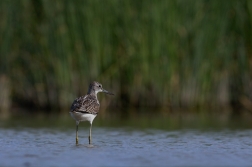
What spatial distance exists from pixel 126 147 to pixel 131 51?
5231mm

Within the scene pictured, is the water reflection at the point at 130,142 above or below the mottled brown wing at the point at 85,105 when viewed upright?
below

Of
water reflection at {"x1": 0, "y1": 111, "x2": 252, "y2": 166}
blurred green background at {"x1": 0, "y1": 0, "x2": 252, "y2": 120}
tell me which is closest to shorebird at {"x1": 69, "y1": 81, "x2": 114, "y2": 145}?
water reflection at {"x1": 0, "y1": 111, "x2": 252, "y2": 166}

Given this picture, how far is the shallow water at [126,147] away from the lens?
6.96 m

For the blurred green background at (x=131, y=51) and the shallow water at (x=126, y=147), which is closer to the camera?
the shallow water at (x=126, y=147)

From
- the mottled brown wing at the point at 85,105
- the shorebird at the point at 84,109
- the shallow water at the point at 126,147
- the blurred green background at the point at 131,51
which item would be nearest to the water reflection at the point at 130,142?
the shallow water at the point at 126,147

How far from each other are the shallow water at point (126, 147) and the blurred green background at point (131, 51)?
2630 mm

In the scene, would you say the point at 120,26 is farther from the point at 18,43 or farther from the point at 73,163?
the point at 73,163

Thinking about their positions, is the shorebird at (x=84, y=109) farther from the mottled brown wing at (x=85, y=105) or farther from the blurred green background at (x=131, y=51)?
the blurred green background at (x=131, y=51)

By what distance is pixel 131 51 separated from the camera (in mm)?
13289

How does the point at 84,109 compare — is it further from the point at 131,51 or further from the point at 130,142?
the point at 131,51

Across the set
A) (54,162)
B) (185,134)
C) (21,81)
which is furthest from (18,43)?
(54,162)

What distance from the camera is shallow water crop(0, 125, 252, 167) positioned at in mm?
6961

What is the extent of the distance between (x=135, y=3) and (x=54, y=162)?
674 cm

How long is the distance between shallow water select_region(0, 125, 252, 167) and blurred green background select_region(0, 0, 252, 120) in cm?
263
